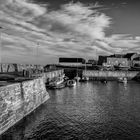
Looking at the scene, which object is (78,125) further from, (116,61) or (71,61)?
(116,61)

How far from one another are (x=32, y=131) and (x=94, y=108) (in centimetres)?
1680

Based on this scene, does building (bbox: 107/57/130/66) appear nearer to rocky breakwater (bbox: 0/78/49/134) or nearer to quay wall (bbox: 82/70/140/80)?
quay wall (bbox: 82/70/140/80)

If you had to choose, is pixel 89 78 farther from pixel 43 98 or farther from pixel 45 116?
pixel 45 116

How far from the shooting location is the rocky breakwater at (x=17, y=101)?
2180cm

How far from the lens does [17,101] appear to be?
25781 millimetres

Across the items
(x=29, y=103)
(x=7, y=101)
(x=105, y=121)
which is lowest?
(x=105, y=121)

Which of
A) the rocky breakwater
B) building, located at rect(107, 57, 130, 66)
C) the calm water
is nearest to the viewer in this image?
the calm water

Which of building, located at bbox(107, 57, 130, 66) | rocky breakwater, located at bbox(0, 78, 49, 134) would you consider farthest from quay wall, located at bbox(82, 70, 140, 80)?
rocky breakwater, located at bbox(0, 78, 49, 134)

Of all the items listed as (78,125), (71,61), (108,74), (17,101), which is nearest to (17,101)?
(17,101)

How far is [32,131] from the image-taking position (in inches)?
899

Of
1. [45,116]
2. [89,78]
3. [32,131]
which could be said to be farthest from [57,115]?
[89,78]

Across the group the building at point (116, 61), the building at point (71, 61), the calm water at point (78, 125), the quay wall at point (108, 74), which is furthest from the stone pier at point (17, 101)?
the building at point (116, 61)

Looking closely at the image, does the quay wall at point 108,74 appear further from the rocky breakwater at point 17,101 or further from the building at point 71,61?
the rocky breakwater at point 17,101

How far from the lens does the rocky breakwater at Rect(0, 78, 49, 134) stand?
21.8m
